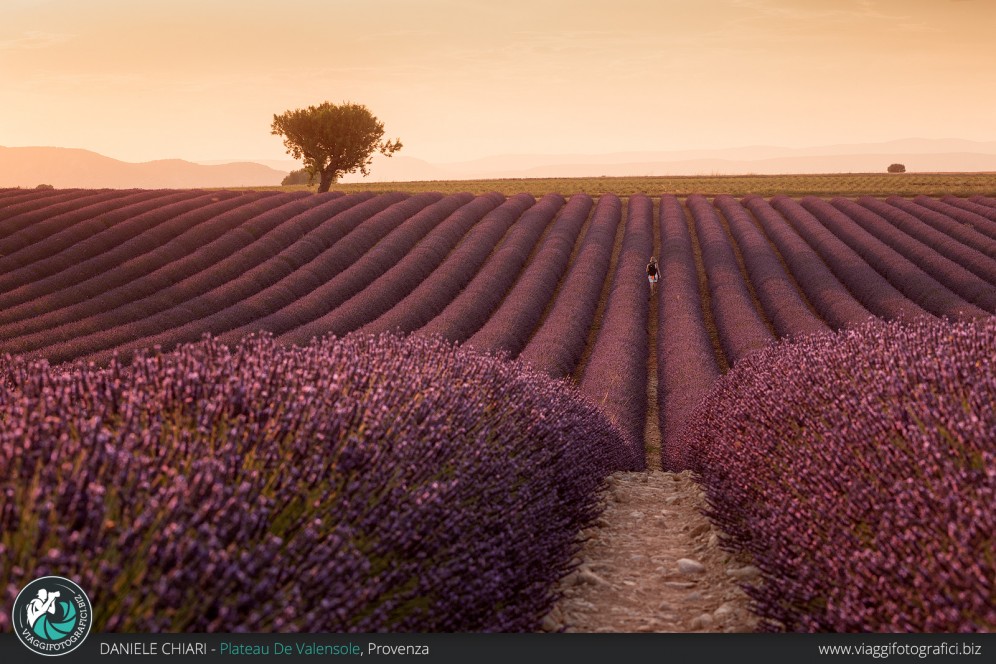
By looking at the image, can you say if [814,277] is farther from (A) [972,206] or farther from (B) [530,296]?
(A) [972,206]

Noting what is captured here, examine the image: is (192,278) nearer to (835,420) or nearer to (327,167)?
(835,420)

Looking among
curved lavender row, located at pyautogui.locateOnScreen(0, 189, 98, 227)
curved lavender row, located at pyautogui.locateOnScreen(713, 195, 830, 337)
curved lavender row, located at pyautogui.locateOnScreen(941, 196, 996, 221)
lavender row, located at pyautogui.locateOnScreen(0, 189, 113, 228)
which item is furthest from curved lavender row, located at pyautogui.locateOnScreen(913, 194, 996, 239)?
curved lavender row, located at pyautogui.locateOnScreen(0, 189, 98, 227)

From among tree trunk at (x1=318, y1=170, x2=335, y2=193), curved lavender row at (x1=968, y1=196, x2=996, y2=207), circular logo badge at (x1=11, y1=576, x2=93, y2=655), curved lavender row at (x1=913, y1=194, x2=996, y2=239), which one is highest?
tree trunk at (x1=318, y1=170, x2=335, y2=193)

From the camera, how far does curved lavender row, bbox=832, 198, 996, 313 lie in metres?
18.8

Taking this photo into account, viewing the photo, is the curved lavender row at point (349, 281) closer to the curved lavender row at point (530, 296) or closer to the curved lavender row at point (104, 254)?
the curved lavender row at point (530, 296)

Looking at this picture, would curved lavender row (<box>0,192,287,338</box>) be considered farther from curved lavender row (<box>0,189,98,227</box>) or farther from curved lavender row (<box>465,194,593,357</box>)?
curved lavender row (<box>465,194,593,357</box>)

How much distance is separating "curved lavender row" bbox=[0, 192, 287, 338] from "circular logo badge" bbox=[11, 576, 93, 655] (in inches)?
604

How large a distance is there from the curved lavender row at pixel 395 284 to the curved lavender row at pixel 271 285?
142 centimetres

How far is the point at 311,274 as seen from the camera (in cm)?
2117

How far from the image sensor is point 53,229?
74.7 feet

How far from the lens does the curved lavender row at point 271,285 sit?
16188 millimetres

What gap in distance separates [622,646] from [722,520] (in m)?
2.93

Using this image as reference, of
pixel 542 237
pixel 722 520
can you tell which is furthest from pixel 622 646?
pixel 542 237

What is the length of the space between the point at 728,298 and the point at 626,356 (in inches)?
220
